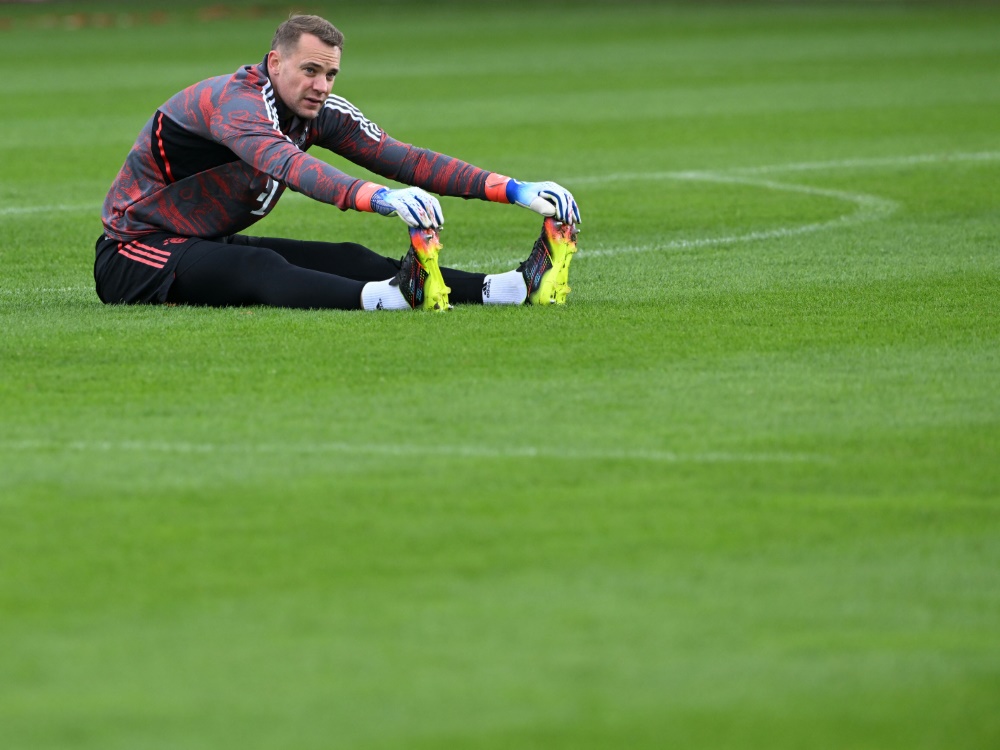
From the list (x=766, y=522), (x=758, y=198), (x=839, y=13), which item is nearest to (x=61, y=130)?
(x=758, y=198)

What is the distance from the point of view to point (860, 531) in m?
4.66

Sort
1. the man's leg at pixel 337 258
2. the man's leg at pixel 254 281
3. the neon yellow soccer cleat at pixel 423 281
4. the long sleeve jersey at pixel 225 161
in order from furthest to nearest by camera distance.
Answer: the man's leg at pixel 337 258
the man's leg at pixel 254 281
the long sleeve jersey at pixel 225 161
the neon yellow soccer cleat at pixel 423 281

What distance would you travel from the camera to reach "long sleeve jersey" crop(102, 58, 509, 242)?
763 centimetres

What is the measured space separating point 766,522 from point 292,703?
4.90 feet

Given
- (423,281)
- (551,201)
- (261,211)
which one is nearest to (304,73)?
(261,211)

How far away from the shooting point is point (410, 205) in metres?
7.22

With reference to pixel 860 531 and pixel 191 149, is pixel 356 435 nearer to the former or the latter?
pixel 860 531

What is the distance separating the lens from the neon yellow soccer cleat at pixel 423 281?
7500 mm

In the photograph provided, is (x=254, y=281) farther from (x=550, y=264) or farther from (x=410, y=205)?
(x=550, y=264)

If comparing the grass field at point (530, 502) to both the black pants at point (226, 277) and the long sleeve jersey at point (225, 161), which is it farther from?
the long sleeve jersey at point (225, 161)

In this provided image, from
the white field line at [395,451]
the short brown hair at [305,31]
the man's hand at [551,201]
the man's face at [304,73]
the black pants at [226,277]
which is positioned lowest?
the black pants at [226,277]

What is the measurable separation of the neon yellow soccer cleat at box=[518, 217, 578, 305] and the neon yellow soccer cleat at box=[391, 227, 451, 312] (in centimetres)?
34

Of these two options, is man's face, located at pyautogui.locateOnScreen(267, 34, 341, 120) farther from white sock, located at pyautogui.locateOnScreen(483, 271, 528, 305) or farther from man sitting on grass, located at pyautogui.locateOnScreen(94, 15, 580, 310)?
white sock, located at pyautogui.locateOnScreen(483, 271, 528, 305)

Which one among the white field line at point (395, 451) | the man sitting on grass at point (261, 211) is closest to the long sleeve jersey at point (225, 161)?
the man sitting on grass at point (261, 211)
